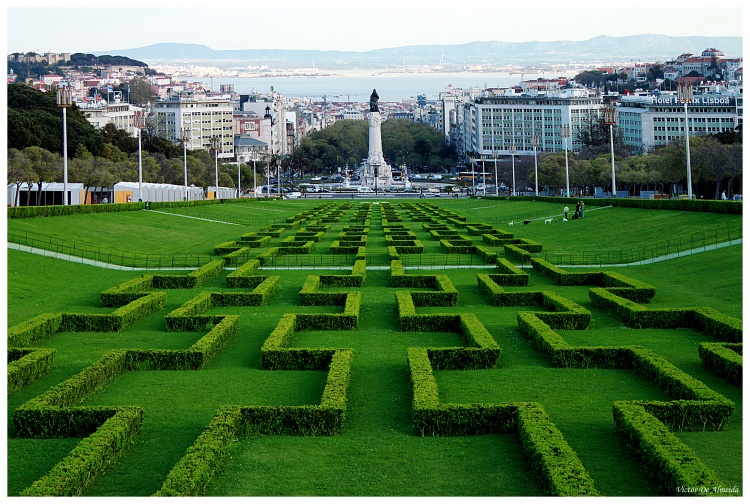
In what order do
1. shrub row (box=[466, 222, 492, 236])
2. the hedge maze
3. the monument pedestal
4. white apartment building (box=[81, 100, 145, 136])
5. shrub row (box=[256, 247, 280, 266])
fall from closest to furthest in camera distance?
the hedge maze, shrub row (box=[256, 247, 280, 266]), shrub row (box=[466, 222, 492, 236]), the monument pedestal, white apartment building (box=[81, 100, 145, 136])

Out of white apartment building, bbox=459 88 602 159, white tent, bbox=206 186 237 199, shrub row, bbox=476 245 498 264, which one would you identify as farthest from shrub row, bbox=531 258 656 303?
white apartment building, bbox=459 88 602 159

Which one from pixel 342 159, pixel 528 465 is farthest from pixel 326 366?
pixel 342 159

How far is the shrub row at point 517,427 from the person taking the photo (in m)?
10.3

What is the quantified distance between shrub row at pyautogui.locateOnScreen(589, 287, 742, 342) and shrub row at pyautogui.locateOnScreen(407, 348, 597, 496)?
7.25 metres

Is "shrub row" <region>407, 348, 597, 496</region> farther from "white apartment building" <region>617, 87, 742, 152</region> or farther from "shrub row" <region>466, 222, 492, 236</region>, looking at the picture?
"white apartment building" <region>617, 87, 742, 152</region>

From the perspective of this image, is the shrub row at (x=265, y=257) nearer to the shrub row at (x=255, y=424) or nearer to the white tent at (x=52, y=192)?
the shrub row at (x=255, y=424)

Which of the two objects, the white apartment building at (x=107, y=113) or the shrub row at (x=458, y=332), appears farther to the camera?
the white apartment building at (x=107, y=113)

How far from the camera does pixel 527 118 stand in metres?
175

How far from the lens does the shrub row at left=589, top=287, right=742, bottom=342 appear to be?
19125 millimetres

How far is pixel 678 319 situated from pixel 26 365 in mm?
13804

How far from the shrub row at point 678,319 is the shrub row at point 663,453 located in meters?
6.91

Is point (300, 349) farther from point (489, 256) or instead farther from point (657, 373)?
point (489, 256)

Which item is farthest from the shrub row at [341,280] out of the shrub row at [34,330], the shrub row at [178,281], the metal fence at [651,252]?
the shrub row at [34,330]

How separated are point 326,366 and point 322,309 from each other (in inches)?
288
